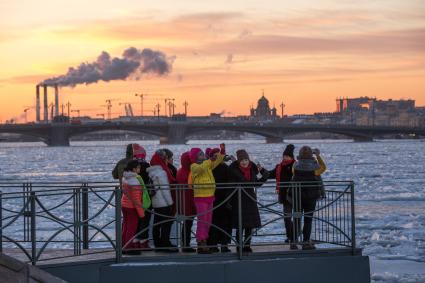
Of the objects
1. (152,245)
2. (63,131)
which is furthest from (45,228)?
(63,131)

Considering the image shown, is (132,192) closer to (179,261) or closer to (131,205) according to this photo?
(131,205)

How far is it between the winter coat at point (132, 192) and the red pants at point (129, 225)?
9cm

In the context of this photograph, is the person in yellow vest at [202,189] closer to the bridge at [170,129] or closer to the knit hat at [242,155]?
the knit hat at [242,155]

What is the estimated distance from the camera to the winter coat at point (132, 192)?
1091 cm

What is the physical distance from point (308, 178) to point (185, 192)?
4.97 feet

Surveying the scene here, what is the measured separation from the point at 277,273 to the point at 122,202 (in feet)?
6.26

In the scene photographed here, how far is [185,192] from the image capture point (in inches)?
448

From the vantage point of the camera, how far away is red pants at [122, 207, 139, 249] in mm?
11055

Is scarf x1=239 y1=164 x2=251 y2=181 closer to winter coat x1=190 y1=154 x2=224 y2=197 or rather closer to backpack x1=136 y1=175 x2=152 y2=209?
winter coat x1=190 y1=154 x2=224 y2=197

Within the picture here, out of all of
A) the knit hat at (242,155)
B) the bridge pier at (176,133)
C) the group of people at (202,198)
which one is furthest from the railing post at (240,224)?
the bridge pier at (176,133)

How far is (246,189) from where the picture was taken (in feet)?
37.1

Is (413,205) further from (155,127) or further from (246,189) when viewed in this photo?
(155,127)

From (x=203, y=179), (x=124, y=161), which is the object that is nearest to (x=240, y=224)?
(x=203, y=179)

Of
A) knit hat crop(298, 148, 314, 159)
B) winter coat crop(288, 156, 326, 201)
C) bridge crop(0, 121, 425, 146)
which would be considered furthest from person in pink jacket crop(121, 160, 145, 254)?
bridge crop(0, 121, 425, 146)
